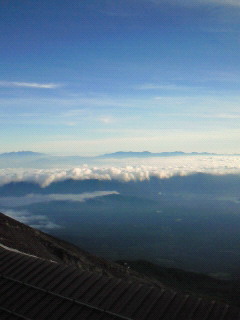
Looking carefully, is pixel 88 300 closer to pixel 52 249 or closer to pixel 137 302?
pixel 137 302

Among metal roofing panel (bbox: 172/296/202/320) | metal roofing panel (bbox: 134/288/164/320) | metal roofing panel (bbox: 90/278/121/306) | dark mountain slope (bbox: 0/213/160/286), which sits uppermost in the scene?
metal roofing panel (bbox: 90/278/121/306)

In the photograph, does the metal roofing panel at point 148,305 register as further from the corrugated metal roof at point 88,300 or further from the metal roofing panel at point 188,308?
the metal roofing panel at point 188,308

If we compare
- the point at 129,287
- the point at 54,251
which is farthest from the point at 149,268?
the point at 129,287

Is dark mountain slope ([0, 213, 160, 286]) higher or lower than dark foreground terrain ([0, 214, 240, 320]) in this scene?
lower

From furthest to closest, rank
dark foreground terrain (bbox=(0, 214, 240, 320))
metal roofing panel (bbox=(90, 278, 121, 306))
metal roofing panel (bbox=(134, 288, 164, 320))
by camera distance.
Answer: metal roofing panel (bbox=(90, 278, 121, 306))
dark foreground terrain (bbox=(0, 214, 240, 320))
metal roofing panel (bbox=(134, 288, 164, 320))

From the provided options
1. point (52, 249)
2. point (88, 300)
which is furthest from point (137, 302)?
point (52, 249)

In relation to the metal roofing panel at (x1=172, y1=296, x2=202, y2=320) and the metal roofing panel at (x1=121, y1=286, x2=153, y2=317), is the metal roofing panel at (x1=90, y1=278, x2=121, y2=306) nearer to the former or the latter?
the metal roofing panel at (x1=121, y1=286, x2=153, y2=317)

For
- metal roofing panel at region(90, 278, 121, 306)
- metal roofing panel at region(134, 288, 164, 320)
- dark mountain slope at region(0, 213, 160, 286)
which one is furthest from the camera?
dark mountain slope at region(0, 213, 160, 286)

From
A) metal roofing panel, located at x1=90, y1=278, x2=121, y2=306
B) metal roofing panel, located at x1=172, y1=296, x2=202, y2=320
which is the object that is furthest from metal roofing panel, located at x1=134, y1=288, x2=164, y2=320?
metal roofing panel, located at x1=90, y1=278, x2=121, y2=306
